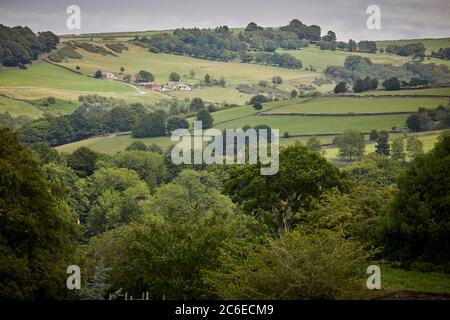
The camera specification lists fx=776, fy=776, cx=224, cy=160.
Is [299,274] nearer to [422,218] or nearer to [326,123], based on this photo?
[422,218]

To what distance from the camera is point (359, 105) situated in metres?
149

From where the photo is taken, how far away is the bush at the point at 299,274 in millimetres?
23172

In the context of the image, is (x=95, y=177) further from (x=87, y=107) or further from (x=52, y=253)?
(x=87, y=107)

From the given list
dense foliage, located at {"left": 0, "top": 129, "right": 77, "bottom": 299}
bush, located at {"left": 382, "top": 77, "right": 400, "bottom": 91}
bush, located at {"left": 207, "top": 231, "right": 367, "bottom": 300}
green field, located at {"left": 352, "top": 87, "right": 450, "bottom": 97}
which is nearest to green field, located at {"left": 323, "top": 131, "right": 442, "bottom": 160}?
green field, located at {"left": 352, "top": 87, "right": 450, "bottom": 97}

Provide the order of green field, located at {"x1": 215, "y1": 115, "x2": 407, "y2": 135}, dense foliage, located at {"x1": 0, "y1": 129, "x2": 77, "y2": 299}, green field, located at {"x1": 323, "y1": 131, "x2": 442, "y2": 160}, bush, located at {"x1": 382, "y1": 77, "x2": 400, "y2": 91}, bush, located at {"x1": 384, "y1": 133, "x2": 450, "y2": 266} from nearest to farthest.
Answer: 1. dense foliage, located at {"x1": 0, "y1": 129, "x2": 77, "y2": 299}
2. bush, located at {"x1": 384, "y1": 133, "x2": 450, "y2": 266}
3. green field, located at {"x1": 323, "y1": 131, "x2": 442, "y2": 160}
4. green field, located at {"x1": 215, "y1": 115, "x2": 407, "y2": 135}
5. bush, located at {"x1": 382, "y1": 77, "x2": 400, "y2": 91}

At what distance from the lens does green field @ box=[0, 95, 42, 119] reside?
570 ft

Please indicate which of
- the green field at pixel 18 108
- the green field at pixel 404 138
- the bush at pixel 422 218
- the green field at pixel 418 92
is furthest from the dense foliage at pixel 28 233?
the green field at pixel 18 108

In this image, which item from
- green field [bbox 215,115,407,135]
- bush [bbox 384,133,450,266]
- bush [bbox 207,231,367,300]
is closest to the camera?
bush [bbox 207,231,367,300]

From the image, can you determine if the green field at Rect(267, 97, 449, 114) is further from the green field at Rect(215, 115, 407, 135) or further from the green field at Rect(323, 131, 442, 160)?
the green field at Rect(323, 131, 442, 160)

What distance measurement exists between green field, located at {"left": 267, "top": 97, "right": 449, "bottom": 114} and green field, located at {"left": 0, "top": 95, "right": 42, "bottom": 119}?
5766 centimetres

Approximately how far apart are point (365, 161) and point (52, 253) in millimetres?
71564

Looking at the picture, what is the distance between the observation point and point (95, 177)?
10044 centimetres

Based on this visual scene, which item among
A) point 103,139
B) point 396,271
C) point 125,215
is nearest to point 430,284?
point 396,271

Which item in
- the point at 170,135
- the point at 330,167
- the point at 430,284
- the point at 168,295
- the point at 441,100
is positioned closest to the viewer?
the point at 430,284
